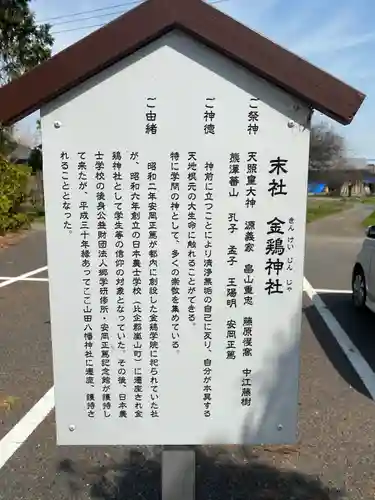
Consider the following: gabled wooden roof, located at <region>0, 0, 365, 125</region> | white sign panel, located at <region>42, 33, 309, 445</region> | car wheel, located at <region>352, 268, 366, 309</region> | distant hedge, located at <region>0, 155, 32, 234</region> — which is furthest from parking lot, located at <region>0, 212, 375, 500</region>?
distant hedge, located at <region>0, 155, 32, 234</region>

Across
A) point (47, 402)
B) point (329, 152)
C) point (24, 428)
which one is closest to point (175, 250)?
point (24, 428)

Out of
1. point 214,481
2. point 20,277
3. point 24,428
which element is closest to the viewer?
point 214,481

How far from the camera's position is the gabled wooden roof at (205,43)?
68.7 inches

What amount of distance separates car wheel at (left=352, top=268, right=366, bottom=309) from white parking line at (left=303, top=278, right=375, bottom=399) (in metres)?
0.43

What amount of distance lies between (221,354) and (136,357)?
0.34 meters

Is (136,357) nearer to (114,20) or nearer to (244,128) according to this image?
(244,128)

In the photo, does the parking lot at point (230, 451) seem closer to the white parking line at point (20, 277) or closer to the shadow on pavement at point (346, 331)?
the shadow on pavement at point (346, 331)

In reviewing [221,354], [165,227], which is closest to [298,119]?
[165,227]

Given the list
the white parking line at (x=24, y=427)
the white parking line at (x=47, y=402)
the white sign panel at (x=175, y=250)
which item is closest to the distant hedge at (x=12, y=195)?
the white parking line at (x=47, y=402)

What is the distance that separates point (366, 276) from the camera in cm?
650

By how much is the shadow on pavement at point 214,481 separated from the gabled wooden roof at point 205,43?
2.12 metres

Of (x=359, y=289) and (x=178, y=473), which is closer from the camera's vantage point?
(x=178, y=473)

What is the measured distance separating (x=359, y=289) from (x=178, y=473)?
5411 millimetres

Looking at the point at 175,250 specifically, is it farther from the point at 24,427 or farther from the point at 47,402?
the point at 47,402
